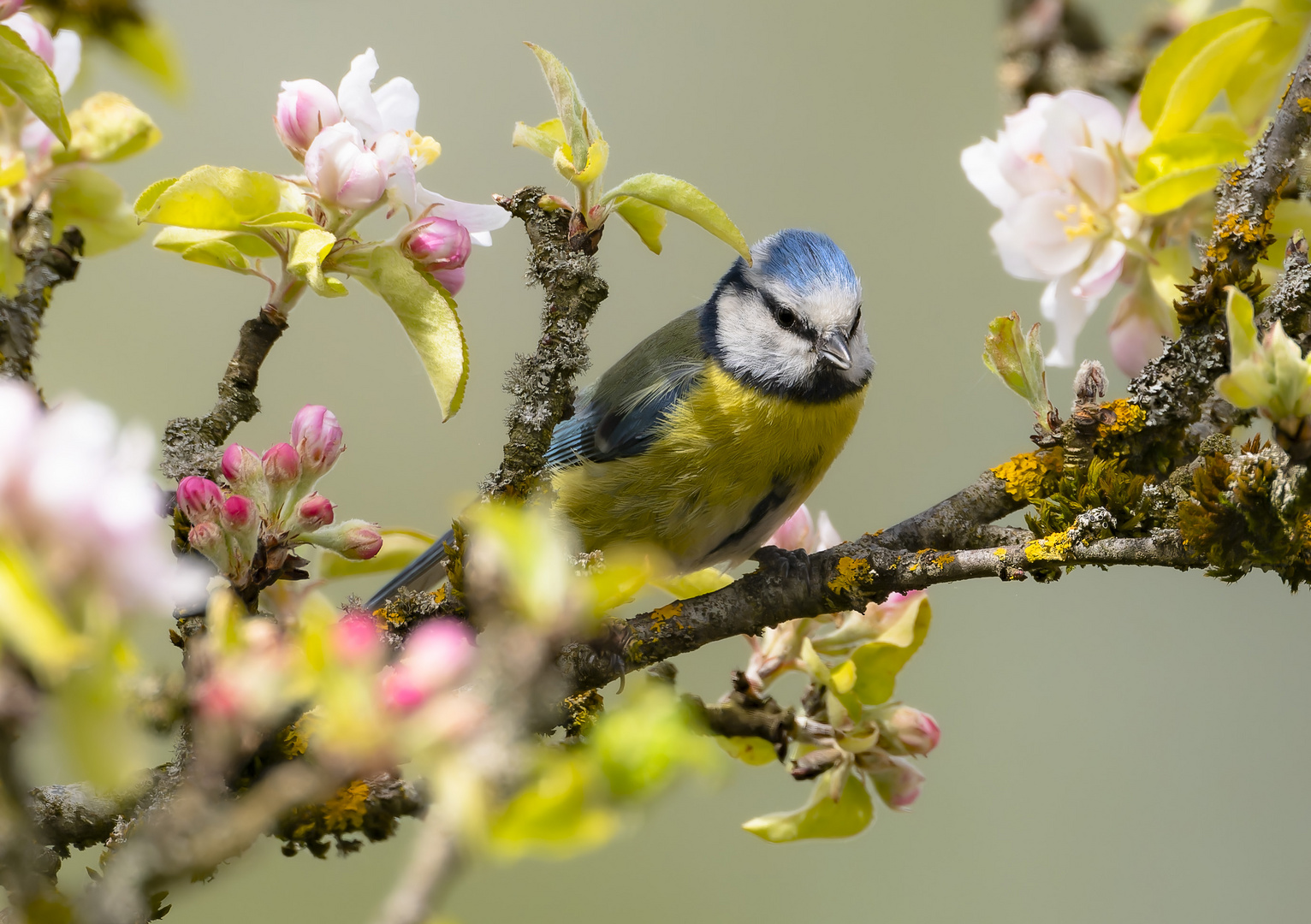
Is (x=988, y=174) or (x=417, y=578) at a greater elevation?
(x=988, y=174)

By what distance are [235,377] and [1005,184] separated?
49 cm

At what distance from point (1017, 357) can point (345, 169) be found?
0.34 m

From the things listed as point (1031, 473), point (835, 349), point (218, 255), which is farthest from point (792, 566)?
point (835, 349)

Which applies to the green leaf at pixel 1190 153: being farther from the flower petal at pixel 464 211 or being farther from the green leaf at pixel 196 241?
the green leaf at pixel 196 241

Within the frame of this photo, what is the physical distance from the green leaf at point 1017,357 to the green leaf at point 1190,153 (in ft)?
0.40

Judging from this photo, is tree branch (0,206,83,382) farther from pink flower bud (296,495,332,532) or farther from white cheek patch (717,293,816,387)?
white cheek patch (717,293,816,387)

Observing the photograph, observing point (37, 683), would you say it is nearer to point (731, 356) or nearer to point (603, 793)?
point (603, 793)

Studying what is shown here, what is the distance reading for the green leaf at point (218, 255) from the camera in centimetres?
50

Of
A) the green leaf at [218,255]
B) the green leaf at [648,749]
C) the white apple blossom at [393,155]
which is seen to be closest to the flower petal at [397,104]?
the white apple blossom at [393,155]

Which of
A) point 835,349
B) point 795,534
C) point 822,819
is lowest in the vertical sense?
point 822,819

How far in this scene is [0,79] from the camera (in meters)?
0.38

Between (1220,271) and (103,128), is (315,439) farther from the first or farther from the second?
(1220,271)

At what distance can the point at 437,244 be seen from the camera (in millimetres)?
490

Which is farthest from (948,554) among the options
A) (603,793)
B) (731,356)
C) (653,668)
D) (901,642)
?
(731,356)
